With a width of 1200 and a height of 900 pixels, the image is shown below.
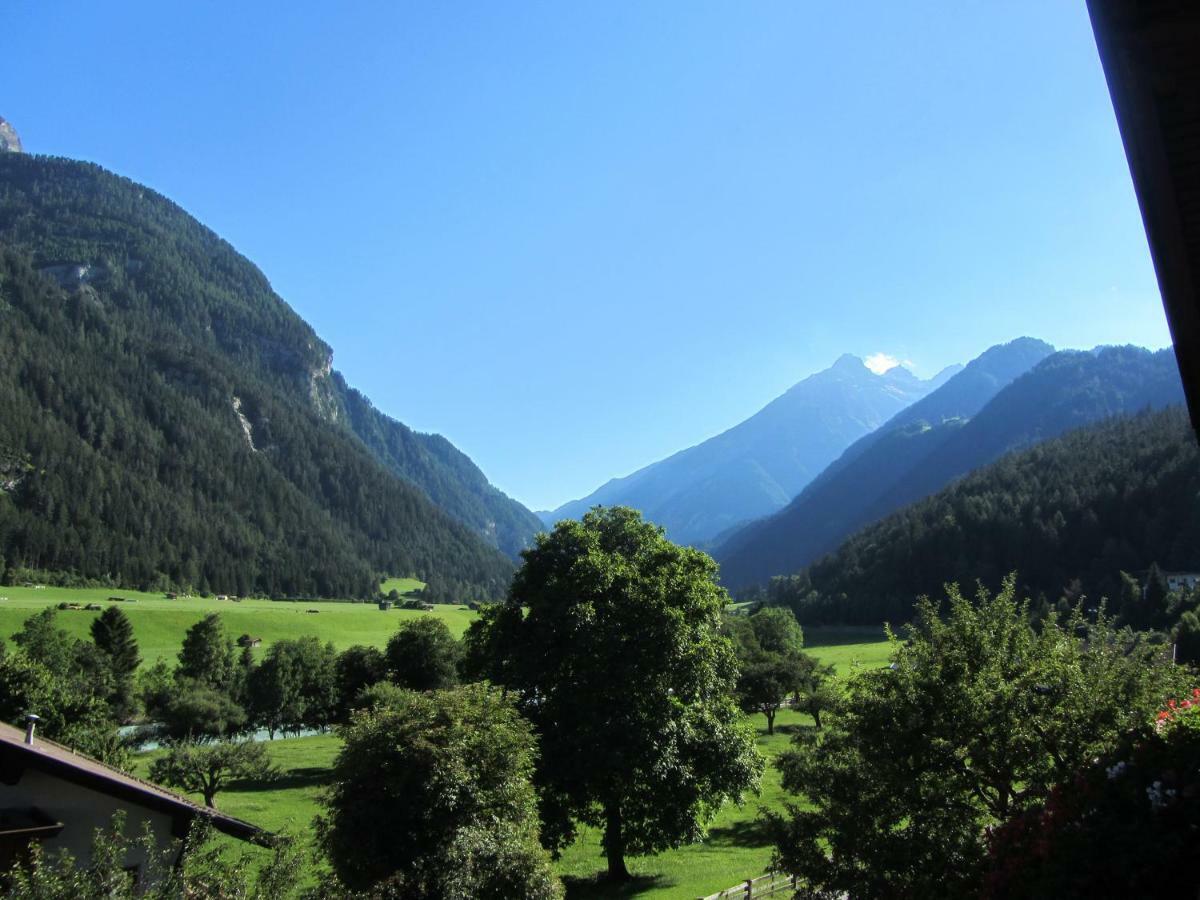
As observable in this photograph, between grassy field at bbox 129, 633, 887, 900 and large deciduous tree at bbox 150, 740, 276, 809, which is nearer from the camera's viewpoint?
grassy field at bbox 129, 633, 887, 900

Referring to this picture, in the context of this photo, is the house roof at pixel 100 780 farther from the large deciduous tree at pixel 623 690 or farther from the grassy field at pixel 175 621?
the grassy field at pixel 175 621

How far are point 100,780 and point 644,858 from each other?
2735 centimetres

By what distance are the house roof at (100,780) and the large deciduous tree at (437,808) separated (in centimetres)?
318

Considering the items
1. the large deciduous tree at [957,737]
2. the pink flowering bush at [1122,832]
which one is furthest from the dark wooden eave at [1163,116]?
the large deciduous tree at [957,737]

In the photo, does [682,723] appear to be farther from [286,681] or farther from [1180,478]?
[1180,478]

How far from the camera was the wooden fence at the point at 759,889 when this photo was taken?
25.1 meters

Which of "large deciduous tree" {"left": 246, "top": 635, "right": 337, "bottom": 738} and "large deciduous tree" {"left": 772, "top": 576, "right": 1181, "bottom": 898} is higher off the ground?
"large deciduous tree" {"left": 772, "top": 576, "right": 1181, "bottom": 898}

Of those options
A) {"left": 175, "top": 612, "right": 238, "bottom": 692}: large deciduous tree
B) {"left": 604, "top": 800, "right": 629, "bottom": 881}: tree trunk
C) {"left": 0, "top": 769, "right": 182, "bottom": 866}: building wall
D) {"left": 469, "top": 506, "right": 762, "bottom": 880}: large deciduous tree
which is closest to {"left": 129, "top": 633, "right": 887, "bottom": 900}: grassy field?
{"left": 604, "top": 800, "right": 629, "bottom": 881}: tree trunk

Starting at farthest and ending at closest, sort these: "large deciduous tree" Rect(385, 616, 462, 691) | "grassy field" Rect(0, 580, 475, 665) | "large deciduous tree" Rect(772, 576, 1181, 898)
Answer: "grassy field" Rect(0, 580, 475, 665) → "large deciduous tree" Rect(385, 616, 462, 691) → "large deciduous tree" Rect(772, 576, 1181, 898)

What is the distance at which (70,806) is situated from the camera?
51.4 ft

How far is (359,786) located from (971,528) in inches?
7416

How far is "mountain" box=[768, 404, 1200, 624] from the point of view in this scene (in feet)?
518

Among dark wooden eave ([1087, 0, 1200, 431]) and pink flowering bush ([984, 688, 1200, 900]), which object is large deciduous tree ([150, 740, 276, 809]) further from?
dark wooden eave ([1087, 0, 1200, 431])

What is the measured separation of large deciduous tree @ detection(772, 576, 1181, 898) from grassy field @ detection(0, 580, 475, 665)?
3722 inches
